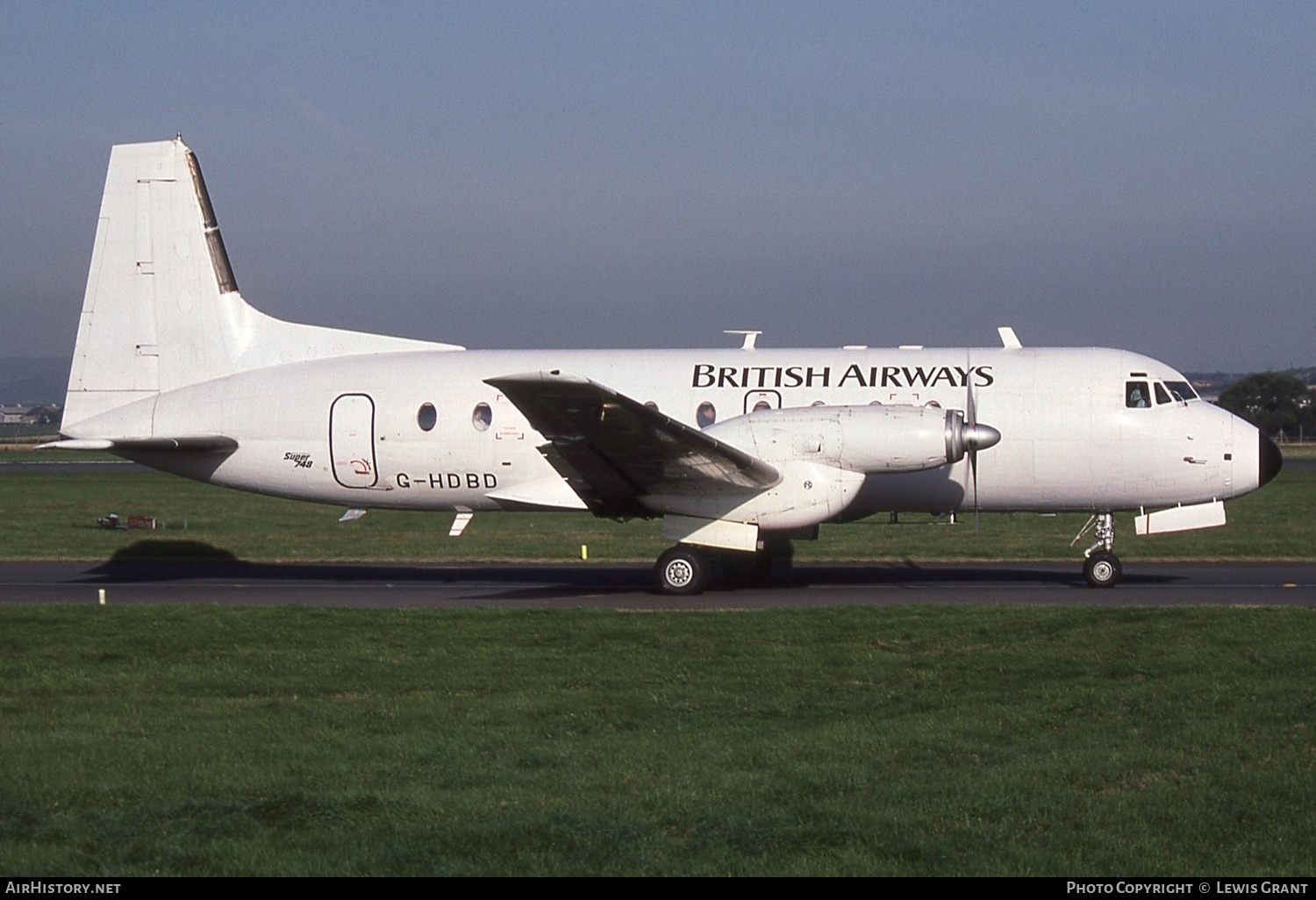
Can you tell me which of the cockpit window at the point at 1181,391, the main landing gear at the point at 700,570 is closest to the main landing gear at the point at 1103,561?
the cockpit window at the point at 1181,391

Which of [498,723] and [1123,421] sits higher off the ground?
[1123,421]

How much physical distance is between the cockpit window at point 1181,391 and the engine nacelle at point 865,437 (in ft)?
9.05

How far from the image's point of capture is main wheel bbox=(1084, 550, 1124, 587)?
16.7 meters

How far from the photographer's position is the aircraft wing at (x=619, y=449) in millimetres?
13922

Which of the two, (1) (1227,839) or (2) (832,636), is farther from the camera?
(2) (832,636)

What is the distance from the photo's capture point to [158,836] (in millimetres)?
6109

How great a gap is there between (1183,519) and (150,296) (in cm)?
1422

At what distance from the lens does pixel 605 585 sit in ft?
59.0

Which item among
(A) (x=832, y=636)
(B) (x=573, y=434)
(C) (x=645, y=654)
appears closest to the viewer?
(C) (x=645, y=654)

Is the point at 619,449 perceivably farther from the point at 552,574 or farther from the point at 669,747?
the point at 669,747

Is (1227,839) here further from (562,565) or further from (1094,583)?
(562,565)

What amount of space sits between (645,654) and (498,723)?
3.02 meters
